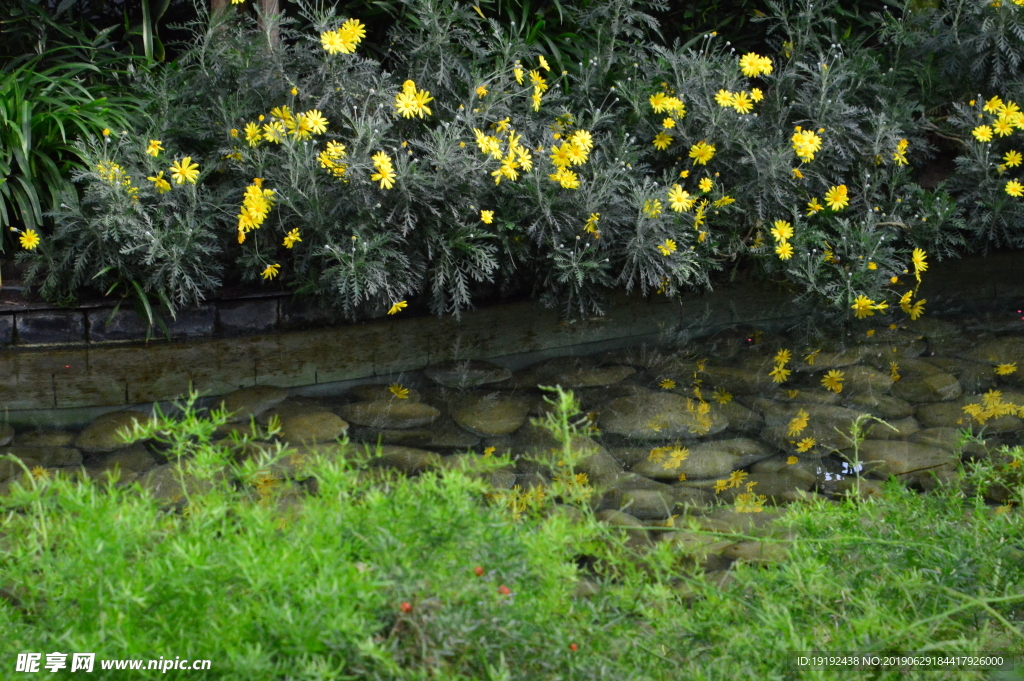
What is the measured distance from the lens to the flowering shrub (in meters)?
3.81

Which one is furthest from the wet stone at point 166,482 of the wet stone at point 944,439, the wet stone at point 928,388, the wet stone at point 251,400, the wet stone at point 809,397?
the wet stone at point 928,388

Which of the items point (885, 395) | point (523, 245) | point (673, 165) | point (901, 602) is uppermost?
point (673, 165)

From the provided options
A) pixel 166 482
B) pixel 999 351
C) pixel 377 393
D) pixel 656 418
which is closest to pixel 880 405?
pixel 656 418

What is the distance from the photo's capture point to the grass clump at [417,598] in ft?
4.12

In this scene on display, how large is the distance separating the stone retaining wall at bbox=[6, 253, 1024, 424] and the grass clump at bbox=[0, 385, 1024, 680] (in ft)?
6.87

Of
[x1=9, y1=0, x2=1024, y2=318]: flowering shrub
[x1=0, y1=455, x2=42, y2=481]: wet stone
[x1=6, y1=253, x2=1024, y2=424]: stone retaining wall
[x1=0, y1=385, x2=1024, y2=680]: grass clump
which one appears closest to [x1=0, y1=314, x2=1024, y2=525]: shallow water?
[x1=0, y1=455, x2=42, y2=481]: wet stone

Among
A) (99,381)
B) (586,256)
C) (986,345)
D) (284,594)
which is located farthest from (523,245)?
(284,594)

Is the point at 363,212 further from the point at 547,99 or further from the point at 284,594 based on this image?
the point at 284,594

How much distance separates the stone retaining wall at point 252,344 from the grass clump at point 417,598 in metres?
2.09

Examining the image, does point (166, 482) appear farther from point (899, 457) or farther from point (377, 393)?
point (899, 457)

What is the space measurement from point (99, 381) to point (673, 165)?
9.94 ft

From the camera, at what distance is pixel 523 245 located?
411 cm

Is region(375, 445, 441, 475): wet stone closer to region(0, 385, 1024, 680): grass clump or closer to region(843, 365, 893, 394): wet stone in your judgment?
region(0, 385, 1024, 680): grass clump

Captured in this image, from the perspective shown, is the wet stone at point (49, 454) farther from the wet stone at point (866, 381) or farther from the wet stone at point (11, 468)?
the wet stone at point (866, 381)
